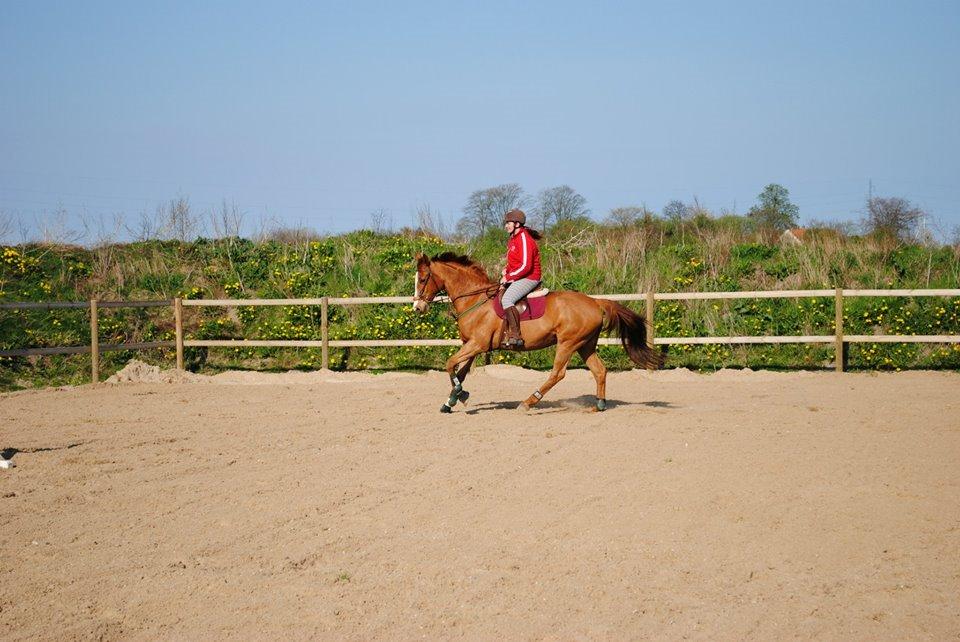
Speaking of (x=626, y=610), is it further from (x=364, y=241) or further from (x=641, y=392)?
(x=364, y=241)

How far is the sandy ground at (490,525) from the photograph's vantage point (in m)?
4.62

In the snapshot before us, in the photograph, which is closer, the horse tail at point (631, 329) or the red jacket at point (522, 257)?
the red jacket at point (522, 257)

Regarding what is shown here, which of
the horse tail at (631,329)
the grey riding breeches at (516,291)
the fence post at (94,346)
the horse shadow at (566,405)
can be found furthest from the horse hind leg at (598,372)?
the fence post at (94,346)

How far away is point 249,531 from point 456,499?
155cm

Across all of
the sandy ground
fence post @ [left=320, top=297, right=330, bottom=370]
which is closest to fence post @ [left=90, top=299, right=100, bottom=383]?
fence post @ [left=320, top=297, right=330, bottom=370]

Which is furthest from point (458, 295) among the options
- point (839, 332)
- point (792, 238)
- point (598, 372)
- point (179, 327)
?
point (792, 238)

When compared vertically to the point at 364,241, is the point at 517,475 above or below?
below

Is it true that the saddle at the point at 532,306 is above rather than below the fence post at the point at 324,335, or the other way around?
above

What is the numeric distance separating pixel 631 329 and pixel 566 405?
135 cm

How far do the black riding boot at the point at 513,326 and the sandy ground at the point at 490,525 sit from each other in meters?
0.90

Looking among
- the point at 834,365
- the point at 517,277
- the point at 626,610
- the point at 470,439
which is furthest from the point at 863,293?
the point at 626,610

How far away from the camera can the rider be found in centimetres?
1076

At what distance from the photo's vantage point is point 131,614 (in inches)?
184

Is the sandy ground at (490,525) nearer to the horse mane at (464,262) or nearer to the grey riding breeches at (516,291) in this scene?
the grey riding breeches at (516,291)
